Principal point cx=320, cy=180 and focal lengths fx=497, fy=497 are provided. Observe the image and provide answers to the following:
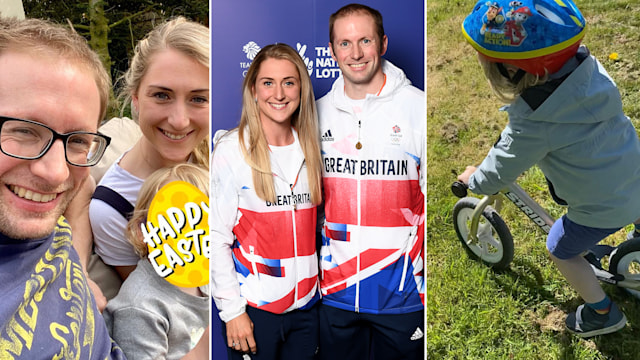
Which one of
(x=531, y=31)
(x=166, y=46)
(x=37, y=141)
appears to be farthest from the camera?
(x=166, y=46)

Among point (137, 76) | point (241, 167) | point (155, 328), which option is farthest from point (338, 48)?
point (155, 328)

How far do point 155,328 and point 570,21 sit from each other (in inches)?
82.9

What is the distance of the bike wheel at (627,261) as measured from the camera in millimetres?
2287

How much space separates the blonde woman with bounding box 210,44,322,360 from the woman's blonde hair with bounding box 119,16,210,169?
240 millimetres

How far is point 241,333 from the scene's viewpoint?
7.25 ft

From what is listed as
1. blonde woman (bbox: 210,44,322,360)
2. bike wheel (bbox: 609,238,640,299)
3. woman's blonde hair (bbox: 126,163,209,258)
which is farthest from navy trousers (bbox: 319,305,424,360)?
bike wheel (bbox: 609,238,640,299)

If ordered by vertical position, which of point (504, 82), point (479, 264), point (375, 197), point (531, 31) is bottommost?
point (479, 264)

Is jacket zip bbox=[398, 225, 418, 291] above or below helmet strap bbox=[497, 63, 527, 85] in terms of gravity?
below

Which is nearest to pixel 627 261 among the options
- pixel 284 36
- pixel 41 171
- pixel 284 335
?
pixel 284 335

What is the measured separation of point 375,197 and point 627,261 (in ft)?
4.07

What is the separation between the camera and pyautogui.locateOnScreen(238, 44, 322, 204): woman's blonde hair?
213 centimetres

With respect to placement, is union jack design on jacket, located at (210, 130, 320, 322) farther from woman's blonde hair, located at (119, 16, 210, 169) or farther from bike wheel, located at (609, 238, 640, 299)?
bike wheel, located at (609, 238, 640, 299)

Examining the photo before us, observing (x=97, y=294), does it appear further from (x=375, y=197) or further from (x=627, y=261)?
(x=627, y=261)

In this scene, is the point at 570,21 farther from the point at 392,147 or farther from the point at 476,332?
the point at 476,332
